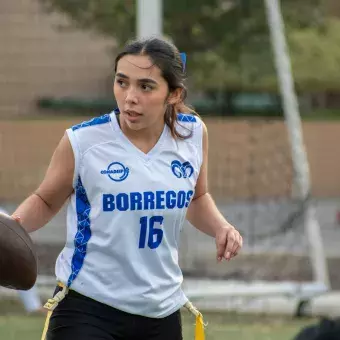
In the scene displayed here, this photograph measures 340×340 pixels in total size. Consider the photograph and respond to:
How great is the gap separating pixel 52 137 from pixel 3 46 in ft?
7.91

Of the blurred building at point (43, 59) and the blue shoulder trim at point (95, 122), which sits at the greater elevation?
the blurred building at point (43, 59)

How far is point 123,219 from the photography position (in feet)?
12.6

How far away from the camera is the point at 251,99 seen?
955 inches

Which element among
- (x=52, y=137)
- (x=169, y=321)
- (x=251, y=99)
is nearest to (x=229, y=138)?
(x=52, y=137)

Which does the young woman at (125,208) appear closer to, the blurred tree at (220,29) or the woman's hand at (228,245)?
the woman's hand at (228,245)

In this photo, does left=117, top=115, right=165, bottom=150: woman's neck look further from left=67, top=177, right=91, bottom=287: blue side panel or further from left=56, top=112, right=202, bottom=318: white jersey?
left=67, top=177, right=91, bottom=287: blue side panel

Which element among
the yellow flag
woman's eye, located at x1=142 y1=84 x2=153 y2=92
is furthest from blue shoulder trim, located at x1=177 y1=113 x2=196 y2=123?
the yellow flag

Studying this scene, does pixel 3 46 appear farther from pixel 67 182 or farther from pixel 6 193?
pixel 67 182

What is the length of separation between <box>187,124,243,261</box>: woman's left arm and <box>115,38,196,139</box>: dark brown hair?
0.55 feet

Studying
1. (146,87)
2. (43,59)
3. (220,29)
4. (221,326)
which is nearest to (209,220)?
(146,87)

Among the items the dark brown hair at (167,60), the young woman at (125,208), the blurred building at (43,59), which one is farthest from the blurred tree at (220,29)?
the young woman at (125,208)

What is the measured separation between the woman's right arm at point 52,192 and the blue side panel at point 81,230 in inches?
2.1

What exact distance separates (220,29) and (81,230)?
1377cm

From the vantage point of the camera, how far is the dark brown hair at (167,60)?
397 centimetres
